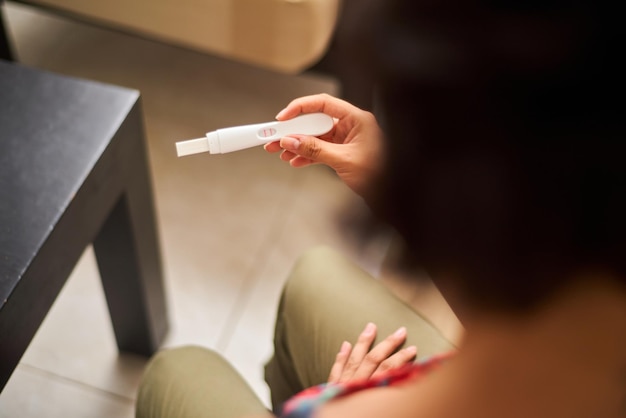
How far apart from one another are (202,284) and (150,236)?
0.86 ft

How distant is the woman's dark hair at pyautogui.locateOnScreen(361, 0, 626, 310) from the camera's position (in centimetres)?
26

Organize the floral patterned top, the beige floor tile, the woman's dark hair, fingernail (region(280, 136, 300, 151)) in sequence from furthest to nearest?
the beige floor tile
fingernail (region(280, 136, 300, 151))
the floral patterned top
the woman's dark hair

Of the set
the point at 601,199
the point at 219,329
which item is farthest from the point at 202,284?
the point at 601,199

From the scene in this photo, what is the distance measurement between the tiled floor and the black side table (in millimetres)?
274

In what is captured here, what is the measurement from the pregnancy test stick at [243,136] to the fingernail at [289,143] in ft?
0.04

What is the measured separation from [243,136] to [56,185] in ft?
0.74

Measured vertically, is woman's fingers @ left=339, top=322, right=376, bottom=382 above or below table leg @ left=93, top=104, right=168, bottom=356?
below

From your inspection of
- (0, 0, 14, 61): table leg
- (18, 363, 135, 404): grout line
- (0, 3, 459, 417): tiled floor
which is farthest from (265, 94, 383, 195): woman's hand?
(0, 0, 14, 61): table leg

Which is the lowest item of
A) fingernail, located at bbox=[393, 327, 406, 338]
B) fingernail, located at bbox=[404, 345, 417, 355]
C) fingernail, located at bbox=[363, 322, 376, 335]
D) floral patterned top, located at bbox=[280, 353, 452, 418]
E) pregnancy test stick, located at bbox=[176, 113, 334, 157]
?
fingernail, located at bbox=[404, 345, 417, 355]

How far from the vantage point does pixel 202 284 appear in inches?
46.6

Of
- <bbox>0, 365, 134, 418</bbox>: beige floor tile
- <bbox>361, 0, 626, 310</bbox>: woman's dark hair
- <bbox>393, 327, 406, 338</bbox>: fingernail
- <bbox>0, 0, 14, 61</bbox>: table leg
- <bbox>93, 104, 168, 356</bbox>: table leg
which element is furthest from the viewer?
<bbox>0, 0, 14, 61</bbox>: table leg

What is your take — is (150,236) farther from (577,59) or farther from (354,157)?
(577,59)

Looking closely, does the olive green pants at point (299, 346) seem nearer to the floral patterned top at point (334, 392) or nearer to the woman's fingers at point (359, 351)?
the woman's fingers at point (359, 351)

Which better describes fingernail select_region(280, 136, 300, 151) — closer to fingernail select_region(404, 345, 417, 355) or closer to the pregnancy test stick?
the pregnancy test stick
